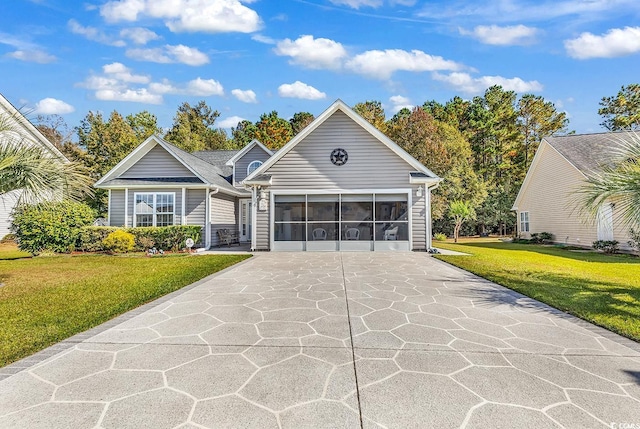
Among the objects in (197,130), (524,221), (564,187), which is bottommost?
(524,221)

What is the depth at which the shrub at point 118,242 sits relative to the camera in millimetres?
12570

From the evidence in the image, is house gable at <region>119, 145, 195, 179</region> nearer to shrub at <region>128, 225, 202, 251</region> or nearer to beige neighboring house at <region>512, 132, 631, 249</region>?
shrub at <region>128, 225, 202, 251</region>

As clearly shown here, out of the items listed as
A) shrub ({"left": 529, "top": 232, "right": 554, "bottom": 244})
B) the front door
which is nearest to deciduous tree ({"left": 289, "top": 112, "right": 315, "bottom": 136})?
the front door

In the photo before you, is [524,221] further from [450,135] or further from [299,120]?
[299,120]

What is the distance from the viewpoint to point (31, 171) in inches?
239

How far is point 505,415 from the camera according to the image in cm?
230

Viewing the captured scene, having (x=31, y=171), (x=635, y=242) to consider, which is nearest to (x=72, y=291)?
(x=31, y=171)

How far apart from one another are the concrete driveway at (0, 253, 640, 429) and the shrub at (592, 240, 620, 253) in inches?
507

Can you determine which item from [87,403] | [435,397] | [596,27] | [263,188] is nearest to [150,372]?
[87,403]

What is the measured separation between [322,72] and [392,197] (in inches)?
480

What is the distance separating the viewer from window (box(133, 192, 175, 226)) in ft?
48.1

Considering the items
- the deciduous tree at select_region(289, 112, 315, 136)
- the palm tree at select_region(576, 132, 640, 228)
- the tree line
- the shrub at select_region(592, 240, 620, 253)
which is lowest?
the shrub at select_region(592, 240, 620, 253)

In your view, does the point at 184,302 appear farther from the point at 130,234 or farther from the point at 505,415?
the point at 130,234

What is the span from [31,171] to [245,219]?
42.2ft
